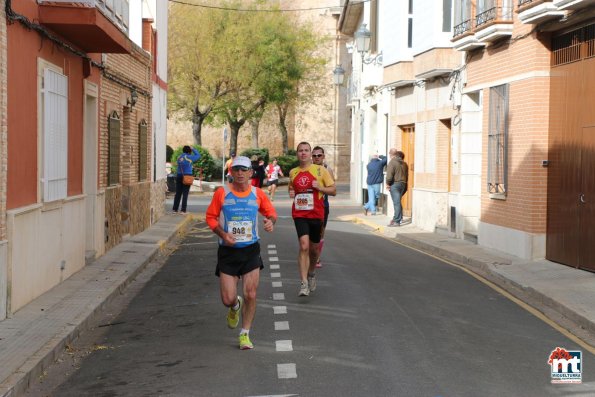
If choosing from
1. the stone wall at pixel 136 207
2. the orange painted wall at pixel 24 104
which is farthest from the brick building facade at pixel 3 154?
the stone wall at pixel 136 207

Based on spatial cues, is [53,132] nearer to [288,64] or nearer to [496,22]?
[496,22]

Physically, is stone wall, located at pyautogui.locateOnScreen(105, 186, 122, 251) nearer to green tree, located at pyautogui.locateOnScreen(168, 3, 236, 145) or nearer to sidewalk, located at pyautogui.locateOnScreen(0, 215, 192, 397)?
sidewalk, located at pyautogui.locateOnScreen(0, 215, 192, 397)

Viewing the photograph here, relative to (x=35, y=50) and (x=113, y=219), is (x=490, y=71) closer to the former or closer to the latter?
(x=113, y=219)

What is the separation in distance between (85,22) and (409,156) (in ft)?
55.0

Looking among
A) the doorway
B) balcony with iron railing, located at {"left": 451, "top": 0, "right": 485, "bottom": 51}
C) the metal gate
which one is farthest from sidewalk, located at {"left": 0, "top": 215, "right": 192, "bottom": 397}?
balcony with iron railing, located at {"left": 451, "top": 0, "right": 485, "bottom": 51}

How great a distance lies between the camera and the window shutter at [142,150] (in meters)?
23.0

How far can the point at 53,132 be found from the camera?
13.2 meters

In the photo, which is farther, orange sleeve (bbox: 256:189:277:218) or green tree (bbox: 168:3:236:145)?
green tree (bbox: 168:3:236:145)

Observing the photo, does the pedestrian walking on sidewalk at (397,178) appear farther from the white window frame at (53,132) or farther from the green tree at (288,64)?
the green tree at (288,64)

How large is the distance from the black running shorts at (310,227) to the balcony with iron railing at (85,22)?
3668 mm

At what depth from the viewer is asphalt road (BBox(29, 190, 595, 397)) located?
759 centimetres

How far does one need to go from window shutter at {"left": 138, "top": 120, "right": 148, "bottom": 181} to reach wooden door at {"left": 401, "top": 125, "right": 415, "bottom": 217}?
303 inches

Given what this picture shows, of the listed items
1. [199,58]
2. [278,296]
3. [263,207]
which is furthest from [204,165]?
[263,207]

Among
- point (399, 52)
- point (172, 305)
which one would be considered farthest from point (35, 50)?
point (399, 52)
